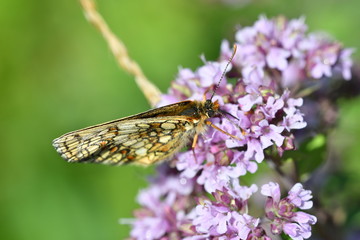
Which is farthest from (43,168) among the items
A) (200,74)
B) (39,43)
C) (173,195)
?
(200,74)

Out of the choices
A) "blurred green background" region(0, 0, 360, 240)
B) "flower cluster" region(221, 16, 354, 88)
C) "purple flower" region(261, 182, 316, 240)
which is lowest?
"purple flower" region(261, 182, 316, 240)

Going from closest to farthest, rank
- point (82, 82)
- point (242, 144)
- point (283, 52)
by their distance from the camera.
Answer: point (242, 144), point (283, 52), point (82, 82)

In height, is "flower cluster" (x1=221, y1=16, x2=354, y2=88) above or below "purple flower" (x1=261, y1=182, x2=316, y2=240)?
above

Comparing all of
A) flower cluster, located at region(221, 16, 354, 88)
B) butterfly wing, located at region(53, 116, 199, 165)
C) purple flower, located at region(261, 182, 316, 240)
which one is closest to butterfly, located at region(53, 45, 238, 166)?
butterfly wing, located at region(53, 116, 199, 165)

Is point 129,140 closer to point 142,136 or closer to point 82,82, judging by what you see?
point 142,136

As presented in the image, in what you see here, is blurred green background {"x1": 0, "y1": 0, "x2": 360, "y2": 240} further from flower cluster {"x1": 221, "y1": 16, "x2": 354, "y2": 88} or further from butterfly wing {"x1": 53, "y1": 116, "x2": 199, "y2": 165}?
butterfly wing {"x1": 53, "y1": 116, "x2": 199, "y2": 165}

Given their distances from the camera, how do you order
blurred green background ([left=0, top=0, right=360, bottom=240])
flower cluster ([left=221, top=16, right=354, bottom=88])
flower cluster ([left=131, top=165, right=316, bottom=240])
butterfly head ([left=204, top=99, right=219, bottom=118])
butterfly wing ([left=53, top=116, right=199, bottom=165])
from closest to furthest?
flower cluster ([left=131, top=165, right=316, bottom=240]) < butterfly head ([left=204, top=99, right=219, bottom=118]) < butterfly wing ([left=53, top=116, right=199, bottom=165]) < flower cluster ([left=221, top=16, right=354, bottom=88]) < blurred green background ([left=0, top=0, right=360, bottom=240])

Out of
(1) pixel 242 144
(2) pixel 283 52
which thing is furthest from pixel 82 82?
(1) pixel 242 144
